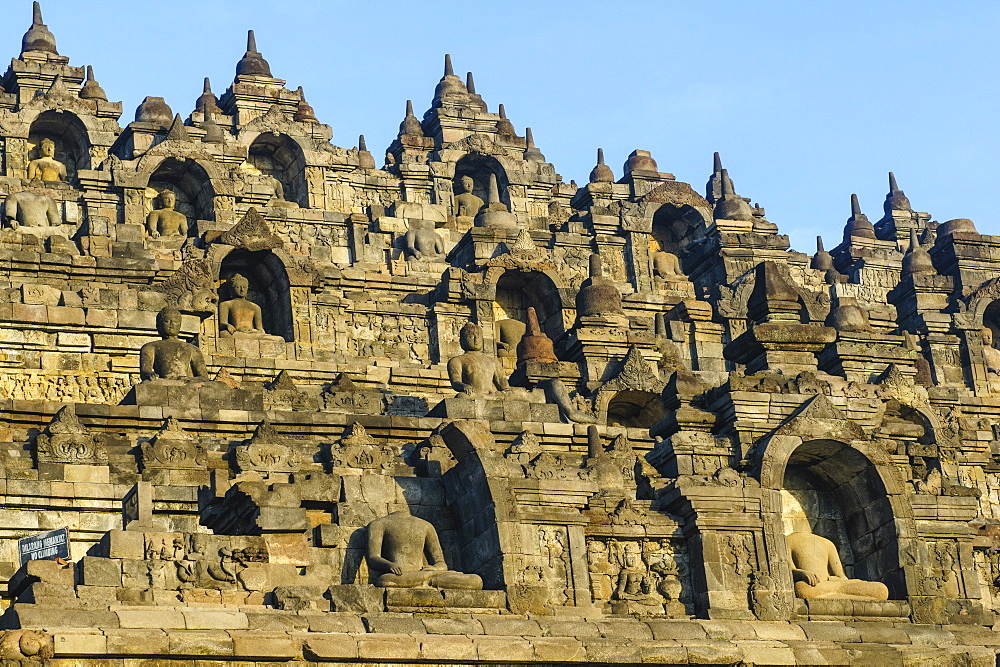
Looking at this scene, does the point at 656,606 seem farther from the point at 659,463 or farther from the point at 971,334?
the point at 971,334

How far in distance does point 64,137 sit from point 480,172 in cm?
1198

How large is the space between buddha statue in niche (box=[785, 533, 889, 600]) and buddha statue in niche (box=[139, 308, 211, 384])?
11.2 m

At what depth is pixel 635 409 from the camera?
4047 cm

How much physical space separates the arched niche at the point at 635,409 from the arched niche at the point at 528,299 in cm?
670

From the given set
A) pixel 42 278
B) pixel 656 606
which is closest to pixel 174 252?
pixel 42 278

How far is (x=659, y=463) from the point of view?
32.2 m

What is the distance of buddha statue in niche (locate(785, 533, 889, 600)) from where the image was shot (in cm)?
2994

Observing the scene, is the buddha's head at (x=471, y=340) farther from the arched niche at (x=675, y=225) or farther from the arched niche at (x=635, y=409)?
the arched niche at (x=675, y=225)

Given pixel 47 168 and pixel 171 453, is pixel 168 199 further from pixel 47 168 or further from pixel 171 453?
pixel 171 453

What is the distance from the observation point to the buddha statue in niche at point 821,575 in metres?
29.9

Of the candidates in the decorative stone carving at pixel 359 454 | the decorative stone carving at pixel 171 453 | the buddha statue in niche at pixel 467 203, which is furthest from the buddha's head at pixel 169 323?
the buddha statue in niche at pixel 467 203

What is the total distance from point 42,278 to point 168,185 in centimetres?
950

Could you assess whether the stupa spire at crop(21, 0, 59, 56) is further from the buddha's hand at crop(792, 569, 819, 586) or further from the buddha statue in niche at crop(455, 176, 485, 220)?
the buddha's hand at crop(792, 569, 819, 586)

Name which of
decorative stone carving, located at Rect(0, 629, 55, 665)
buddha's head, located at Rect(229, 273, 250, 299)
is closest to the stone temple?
decorative stone carving, located at Rect(0, 629, 55, 665)
